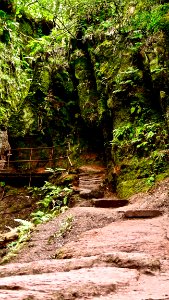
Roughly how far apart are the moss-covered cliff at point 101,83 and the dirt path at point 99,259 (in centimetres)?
272

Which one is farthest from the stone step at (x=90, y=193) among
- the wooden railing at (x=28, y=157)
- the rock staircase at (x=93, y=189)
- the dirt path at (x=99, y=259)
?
the wooden railing at (x=28, y=157)

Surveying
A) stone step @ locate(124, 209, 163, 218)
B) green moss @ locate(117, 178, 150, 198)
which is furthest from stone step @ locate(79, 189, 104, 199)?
stone step @ locate(124, 209, 163, 218)

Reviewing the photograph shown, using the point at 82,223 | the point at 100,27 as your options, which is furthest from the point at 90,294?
the point at 100,27

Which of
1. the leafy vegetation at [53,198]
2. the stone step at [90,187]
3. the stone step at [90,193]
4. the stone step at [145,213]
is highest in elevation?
the stone step at [145,213]

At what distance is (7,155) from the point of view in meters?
19.4

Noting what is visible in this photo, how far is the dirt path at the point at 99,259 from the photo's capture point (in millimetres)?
2469

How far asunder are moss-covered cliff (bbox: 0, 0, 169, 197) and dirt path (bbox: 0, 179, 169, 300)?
2.72 meters

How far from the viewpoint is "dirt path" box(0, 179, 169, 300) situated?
247 centimetres

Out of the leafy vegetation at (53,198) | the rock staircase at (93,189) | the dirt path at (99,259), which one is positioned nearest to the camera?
the dirt path at (99,259)

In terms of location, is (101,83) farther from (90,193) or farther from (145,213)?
(145,213)

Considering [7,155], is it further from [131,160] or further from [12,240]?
[12,240]

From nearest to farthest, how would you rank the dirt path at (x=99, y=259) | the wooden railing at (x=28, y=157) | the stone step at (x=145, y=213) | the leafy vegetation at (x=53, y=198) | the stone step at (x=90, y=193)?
the dirt path at (x=99, y=259) < the stone step at (x=145, y=213) < the stone step at (x=90, y=193) < the leafy vegetation at (x=53, y=198) < the wooden railing at (x=28, y=157)

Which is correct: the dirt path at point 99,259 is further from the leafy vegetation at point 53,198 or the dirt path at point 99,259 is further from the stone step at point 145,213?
the leafy vegetation at point 53,198

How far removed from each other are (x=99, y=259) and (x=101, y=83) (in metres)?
12.4
